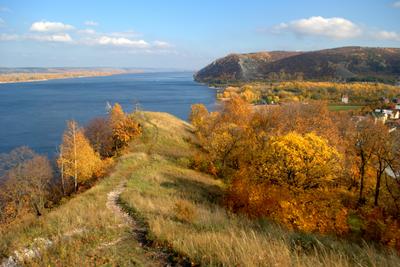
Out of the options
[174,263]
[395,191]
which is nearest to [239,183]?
[174,263]

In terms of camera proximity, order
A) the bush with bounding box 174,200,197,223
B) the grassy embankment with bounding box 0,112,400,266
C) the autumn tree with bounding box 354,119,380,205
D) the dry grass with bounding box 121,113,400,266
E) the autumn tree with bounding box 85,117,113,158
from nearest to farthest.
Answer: the dry grass with bounding box 121,113,400,266
the grassy embankment with bounding box 0,112,400,266
the bush with bounding box 174,200,197,223
the autumn tree with bounding box 354,119,380,205
the autumn tree with bounding box 85,117,113,158

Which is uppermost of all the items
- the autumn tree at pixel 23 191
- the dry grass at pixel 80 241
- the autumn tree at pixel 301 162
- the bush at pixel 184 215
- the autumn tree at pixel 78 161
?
the dry grass at pixel 80 241

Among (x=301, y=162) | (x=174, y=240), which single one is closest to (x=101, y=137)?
(x=301, y=162)

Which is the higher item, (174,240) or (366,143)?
(174,240)

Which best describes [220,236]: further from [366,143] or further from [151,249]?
[366,143]

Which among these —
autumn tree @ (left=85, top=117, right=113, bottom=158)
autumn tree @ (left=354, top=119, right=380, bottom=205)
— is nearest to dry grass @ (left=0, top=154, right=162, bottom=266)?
autumn tree @ (left=354, top=119, right=380, bottom=205)

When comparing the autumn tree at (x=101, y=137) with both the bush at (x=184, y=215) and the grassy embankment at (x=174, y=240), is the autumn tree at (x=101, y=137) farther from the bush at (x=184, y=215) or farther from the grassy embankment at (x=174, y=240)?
the bush at (x=184, y=215)

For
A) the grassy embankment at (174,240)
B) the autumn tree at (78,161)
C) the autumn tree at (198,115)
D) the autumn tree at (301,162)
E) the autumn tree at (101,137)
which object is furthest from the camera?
the autumn tree at (198,115)

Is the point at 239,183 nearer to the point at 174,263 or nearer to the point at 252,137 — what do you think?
the point at 252,137

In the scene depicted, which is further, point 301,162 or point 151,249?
point 301,162

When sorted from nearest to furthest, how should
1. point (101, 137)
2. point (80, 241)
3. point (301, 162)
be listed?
point (80, 241), point (301, 162), point (101, 137)

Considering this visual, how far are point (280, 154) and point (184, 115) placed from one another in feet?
225

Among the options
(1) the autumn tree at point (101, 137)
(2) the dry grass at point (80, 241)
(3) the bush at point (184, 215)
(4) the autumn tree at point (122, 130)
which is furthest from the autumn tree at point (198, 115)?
(2) the dry grass at point (80, 241)

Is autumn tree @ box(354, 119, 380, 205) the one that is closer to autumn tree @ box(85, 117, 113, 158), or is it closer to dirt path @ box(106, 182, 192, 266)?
dirt path @ box(106, 182, 192, 266)
